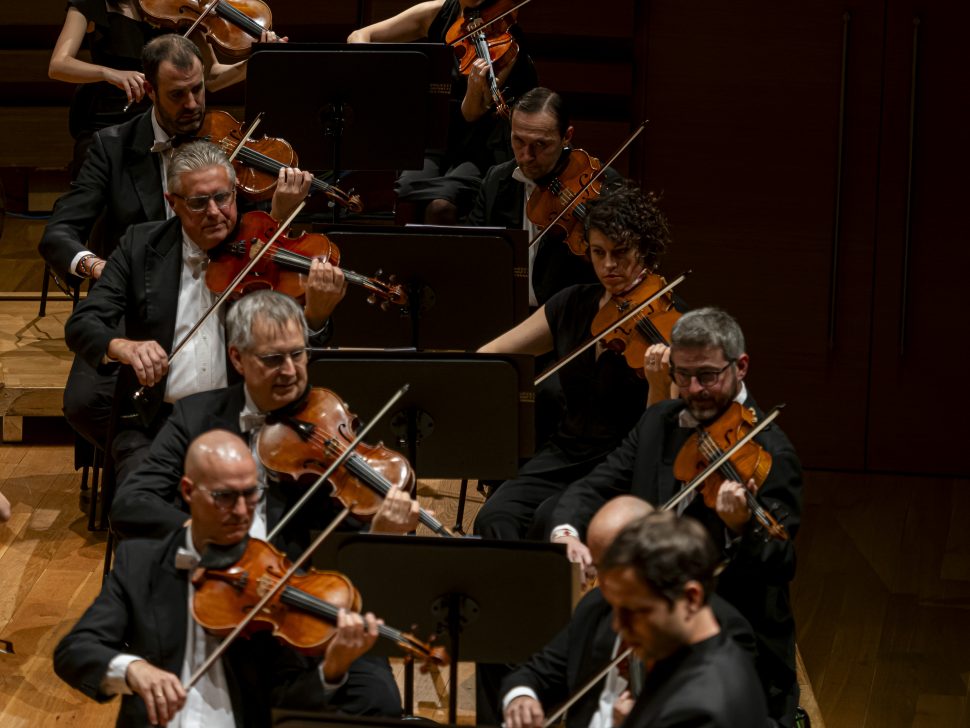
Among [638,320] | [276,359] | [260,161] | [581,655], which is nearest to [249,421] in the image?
[276,359]

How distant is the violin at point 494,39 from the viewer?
14.0ft

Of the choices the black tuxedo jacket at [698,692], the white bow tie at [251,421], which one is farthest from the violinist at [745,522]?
the black tuxedo jacket at [698,692]

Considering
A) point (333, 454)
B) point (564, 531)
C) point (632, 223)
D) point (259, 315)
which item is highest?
point (632, 223)

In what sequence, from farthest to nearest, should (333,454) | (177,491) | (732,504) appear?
(177,491)
(333,454)
(732,504)

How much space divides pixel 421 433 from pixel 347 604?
73 cm

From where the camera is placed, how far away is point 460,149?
4.60m

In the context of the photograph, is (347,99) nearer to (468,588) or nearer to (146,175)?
(146,175)

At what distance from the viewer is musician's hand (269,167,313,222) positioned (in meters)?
3.68

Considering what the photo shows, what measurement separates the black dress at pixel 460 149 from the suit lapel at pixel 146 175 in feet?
2.62

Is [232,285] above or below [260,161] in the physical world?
below

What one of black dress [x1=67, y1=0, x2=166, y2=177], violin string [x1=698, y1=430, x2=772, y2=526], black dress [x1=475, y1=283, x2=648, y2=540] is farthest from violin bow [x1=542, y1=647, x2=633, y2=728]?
black dress [x1=67, y1=0, x2=166, y2=177]

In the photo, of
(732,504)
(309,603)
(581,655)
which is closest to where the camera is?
(309,603)

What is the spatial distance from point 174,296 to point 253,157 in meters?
0.48

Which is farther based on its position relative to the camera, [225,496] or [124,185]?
[124,185]
